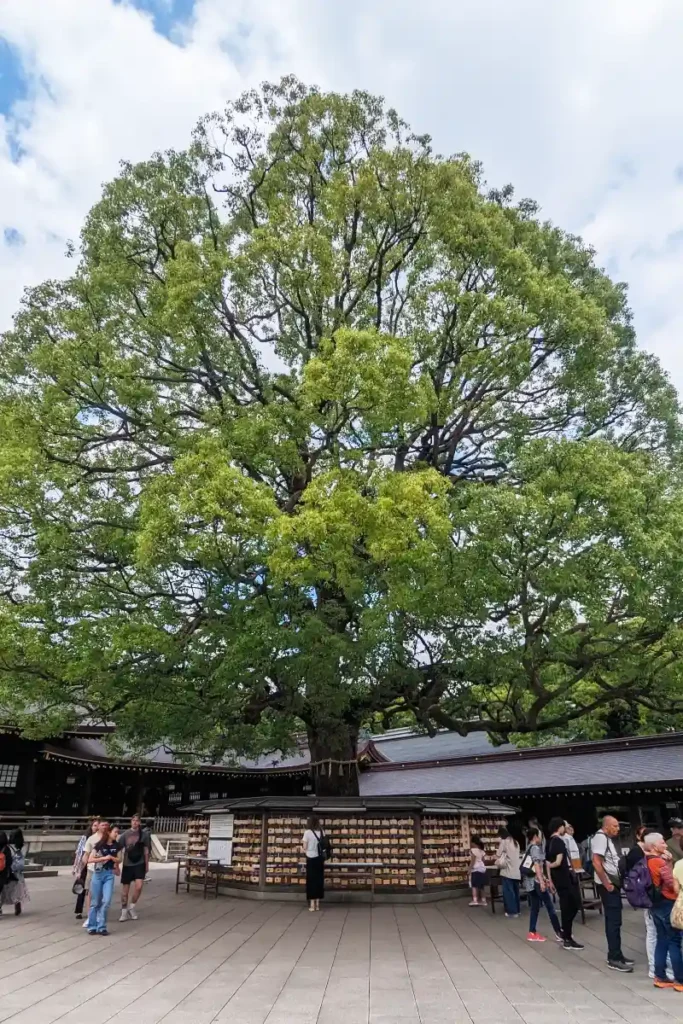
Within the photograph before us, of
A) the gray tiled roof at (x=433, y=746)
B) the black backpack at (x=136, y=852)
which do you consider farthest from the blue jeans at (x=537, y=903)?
the gray tiled roof at (x=433, y=746)

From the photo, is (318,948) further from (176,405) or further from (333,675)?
(176,405)

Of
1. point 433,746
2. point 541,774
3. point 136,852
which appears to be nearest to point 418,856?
point 136,852

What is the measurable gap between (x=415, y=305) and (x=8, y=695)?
423 inches

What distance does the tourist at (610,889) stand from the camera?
6.88 meters

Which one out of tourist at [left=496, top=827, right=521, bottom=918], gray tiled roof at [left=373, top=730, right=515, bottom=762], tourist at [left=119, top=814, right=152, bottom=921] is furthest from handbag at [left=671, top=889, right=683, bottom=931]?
gray tiled roof at [left=373, top=730, right=515, bottom=762]

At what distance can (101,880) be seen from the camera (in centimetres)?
905

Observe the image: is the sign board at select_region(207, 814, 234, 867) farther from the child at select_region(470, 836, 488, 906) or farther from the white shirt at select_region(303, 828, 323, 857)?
the child at select_region(470, 836, 488, 906)

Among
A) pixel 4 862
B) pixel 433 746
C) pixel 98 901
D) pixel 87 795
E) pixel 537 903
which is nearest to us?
pixel 537 903

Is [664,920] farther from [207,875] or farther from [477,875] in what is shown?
[207,875]

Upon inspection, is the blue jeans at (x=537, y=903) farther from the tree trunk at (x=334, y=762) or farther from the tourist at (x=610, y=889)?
the tree trunk at (x=334, y=762)

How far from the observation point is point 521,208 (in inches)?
569

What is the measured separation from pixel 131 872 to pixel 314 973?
15.3 feet

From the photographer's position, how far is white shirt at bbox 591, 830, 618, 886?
7262 mm

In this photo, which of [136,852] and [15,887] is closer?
[136,852]
